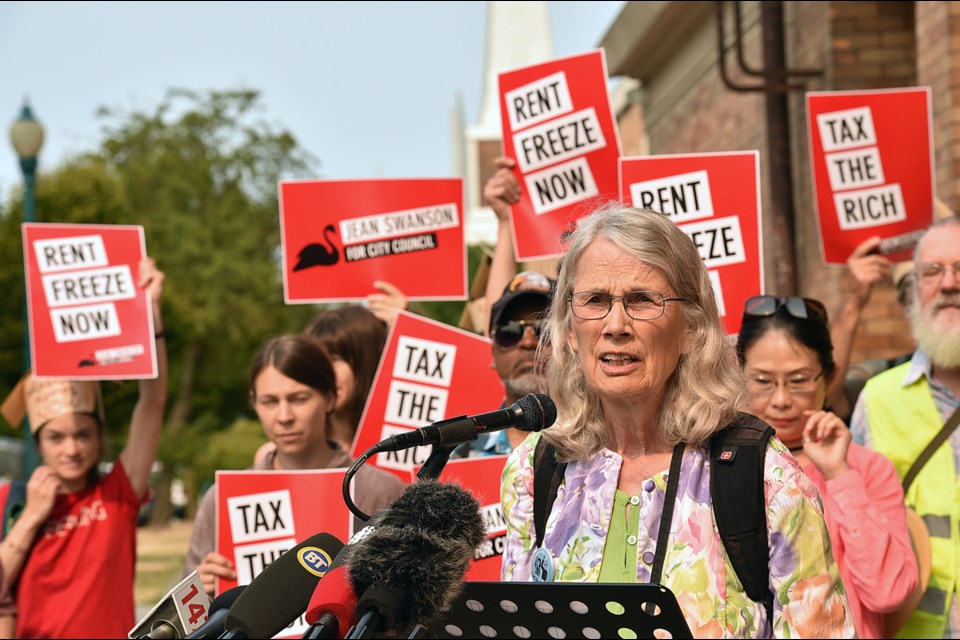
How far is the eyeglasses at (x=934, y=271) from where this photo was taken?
4.57 metres

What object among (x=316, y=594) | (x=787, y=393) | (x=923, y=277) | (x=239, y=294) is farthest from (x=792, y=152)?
(x=239, y=294)

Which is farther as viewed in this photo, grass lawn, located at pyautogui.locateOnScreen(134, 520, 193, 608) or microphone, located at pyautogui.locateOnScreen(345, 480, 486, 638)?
grass lawn, located at pyautogui.locateOnScreen(134, 520, 193, 608)

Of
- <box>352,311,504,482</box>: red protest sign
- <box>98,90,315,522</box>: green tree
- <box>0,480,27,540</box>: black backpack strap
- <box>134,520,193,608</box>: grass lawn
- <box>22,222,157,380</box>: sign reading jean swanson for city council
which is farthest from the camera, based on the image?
<box>98,90,315,522</box>: green tree

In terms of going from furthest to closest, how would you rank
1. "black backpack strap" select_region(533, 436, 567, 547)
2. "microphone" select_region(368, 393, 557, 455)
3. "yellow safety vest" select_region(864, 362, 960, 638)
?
1. "yellow safety vest" select_region(864, 362, 960, 638)
2. "black backpack strap" select_region(533, 436, 567, 547)
3. "microphone" select_region(368, 393, 557, 455)

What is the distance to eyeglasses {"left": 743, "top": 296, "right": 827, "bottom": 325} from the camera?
4.14 metres

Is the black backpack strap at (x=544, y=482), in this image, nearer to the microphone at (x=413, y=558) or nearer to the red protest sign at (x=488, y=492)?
the microphone at (x=413, y=558)

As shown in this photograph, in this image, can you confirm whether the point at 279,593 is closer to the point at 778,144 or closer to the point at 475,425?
the point at 475,425

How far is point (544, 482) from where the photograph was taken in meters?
2.96

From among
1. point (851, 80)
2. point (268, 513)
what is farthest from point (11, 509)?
point (851, 80)

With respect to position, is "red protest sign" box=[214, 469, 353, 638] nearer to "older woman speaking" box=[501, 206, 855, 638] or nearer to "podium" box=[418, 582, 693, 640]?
"older woman speaking" box=[501, 206, 855, 638]

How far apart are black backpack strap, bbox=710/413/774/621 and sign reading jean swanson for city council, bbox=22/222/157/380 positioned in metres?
3.56

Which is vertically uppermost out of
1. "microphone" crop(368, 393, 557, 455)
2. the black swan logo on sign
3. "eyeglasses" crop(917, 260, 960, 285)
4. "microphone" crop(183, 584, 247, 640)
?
the black swan logo on sign

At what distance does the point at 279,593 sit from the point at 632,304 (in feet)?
3.63

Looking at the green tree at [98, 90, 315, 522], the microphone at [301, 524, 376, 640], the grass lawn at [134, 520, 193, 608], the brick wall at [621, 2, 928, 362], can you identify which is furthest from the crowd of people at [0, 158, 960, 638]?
the green tree at [98, 90, 315, 522]
